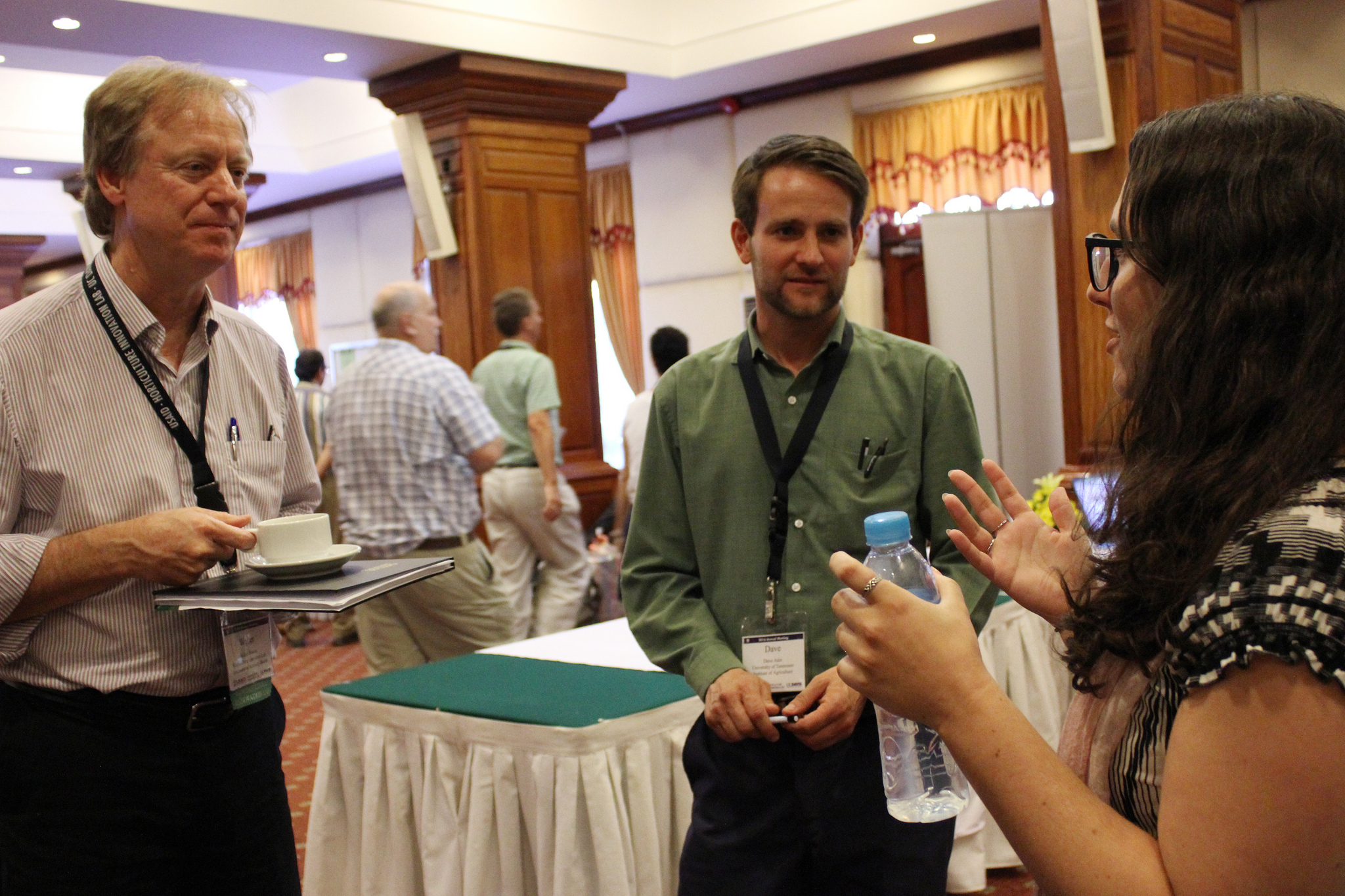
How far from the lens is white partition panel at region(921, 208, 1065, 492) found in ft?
18.1

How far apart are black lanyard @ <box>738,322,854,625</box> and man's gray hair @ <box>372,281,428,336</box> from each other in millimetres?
2326

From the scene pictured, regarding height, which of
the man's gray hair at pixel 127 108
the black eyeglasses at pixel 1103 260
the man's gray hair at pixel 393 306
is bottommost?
the black eyeglasses at pixel 1103 260

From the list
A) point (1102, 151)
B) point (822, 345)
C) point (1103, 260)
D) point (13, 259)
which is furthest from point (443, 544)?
point (13, 259)

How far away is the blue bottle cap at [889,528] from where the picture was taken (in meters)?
1.22

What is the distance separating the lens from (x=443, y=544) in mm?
3762

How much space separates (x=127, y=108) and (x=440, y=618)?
243 cm

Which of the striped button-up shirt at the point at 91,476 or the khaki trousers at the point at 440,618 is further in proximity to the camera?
the khaki trousers at the point at 440,618

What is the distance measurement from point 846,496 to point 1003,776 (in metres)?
0.83

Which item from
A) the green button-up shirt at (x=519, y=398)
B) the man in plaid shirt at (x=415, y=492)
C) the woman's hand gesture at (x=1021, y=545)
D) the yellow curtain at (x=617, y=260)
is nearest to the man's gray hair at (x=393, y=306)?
the man in plaid shirt at (x=415, y=492)

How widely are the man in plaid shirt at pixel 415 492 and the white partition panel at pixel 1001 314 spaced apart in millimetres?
2644

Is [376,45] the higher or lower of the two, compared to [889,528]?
higher

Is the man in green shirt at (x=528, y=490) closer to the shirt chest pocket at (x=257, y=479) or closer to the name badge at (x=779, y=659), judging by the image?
the shirt chest pocket at (x=257, y=479)

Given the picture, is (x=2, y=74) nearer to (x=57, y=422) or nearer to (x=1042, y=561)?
(x=57, y=422)

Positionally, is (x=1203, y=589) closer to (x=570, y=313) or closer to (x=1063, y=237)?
(x=1063, y=237)
